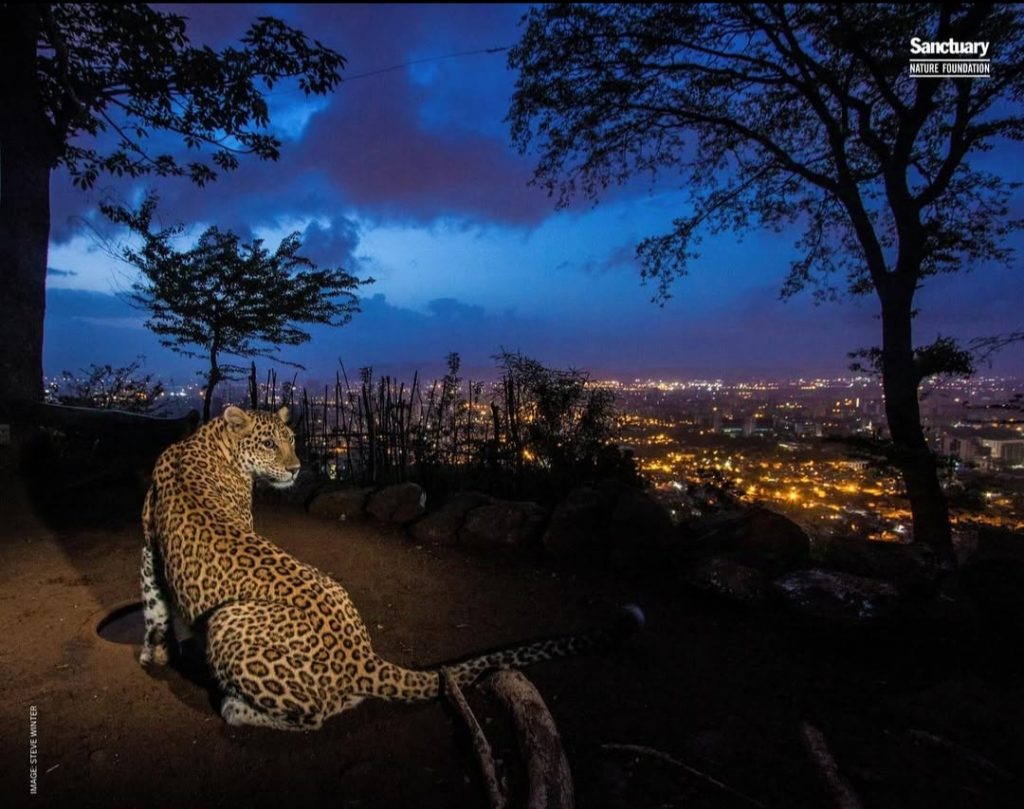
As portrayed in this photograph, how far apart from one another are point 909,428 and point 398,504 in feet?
20.7

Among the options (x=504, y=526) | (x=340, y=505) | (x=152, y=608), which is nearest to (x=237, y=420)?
(x=152, y=608)

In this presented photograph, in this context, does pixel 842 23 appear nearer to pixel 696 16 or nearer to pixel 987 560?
pixel 696 16

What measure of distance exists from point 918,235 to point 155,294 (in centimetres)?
1375

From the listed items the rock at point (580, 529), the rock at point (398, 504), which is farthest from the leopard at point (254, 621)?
the rock at point (398, 504)

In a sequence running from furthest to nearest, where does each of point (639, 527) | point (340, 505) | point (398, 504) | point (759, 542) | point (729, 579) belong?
point (340, 505)
point (398, 504)
point (639, 527)
point (759, 542)
point (729, 579)

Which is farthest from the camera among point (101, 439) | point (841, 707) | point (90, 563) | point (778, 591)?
point (101, 439)

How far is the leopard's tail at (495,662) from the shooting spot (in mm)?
2928

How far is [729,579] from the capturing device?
458 cm

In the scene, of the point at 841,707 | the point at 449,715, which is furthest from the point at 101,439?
the point at 841,707

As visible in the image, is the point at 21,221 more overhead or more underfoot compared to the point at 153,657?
more overhead

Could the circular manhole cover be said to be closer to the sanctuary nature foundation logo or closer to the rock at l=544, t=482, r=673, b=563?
the rock at l=544, t=482, r=673, b=563

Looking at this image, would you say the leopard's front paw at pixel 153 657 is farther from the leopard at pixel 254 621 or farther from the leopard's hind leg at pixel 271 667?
the leopard's hind leg at pixel 271 667

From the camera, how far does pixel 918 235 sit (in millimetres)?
6117

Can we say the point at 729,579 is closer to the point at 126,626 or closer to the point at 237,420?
the point at 237,420
